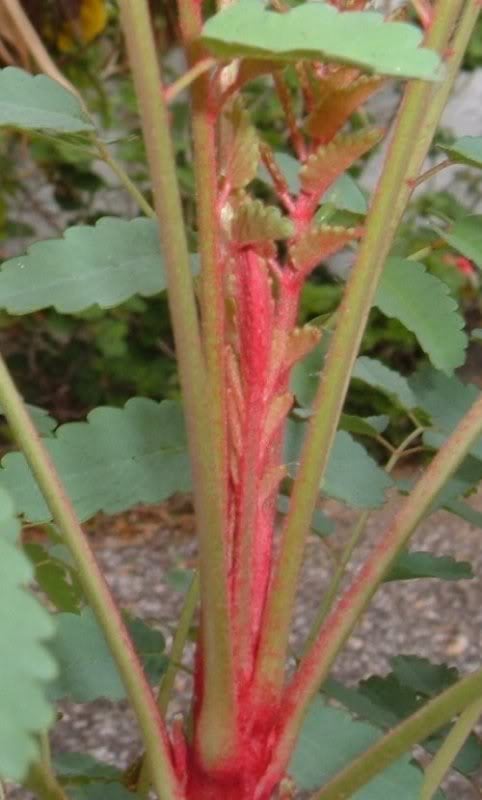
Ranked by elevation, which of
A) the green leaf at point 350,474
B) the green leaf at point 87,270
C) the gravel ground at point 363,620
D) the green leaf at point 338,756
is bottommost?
the gravel ground at point 363,620

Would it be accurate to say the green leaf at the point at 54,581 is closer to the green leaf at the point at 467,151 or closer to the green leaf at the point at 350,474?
the green leaf at the point at 350,474

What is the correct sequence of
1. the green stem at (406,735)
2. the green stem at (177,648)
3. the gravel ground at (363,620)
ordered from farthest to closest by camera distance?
1. the gravel ground at (363,620)
2. the green stem at (177,648)
3. the green stem at (406,735)

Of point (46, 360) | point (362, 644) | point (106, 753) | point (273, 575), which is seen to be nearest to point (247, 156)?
point (273, 575)

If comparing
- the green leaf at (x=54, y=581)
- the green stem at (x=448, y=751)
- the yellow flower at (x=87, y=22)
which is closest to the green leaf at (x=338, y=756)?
the green stem at (x=448, y=751)

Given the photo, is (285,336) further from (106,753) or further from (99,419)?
(106,753)

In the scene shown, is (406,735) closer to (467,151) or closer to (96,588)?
(96,588)

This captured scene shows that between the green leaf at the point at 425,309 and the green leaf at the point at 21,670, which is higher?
the green leaf at the point at 21,670

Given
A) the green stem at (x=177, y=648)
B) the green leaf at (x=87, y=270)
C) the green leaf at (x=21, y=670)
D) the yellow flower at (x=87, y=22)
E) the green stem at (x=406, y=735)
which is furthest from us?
the yellow flower at (x=87, y=22)

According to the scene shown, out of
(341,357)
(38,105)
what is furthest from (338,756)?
(38,105)
